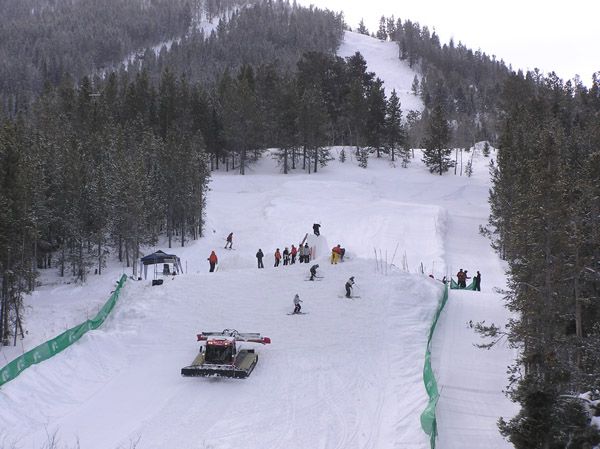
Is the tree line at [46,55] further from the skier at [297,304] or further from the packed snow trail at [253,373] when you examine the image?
the skier at [297,304]

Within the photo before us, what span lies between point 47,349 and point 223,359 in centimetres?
657

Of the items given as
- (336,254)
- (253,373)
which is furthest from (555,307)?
(336,254)

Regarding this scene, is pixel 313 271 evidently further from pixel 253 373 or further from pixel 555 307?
pixel 555 307

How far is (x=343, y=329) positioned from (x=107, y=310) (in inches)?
450

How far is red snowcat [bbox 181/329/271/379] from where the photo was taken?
69.4ft

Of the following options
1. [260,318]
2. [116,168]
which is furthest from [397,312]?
[116,168]

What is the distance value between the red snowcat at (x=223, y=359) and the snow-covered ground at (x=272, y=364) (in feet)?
1.56

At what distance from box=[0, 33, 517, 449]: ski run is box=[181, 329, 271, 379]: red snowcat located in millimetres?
441

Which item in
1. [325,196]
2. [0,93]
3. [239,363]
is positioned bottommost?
[239,363]

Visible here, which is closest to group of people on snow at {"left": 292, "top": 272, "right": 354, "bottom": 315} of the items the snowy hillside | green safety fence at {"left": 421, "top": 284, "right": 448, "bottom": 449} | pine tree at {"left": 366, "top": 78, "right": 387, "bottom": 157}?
green safety fence at {"left": 421, "top": 284, "right": 448, "bottom": 449}

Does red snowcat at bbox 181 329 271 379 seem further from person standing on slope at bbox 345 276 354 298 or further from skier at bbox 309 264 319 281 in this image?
skier at bbox 309 264 319 281

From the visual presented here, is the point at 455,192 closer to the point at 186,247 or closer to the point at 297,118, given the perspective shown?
the point at 297,118

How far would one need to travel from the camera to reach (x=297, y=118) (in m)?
70.7

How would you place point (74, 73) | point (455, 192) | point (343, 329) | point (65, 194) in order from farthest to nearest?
point (74, 73) < point (455, 192) < point (65, 194) < point (343, 329)
